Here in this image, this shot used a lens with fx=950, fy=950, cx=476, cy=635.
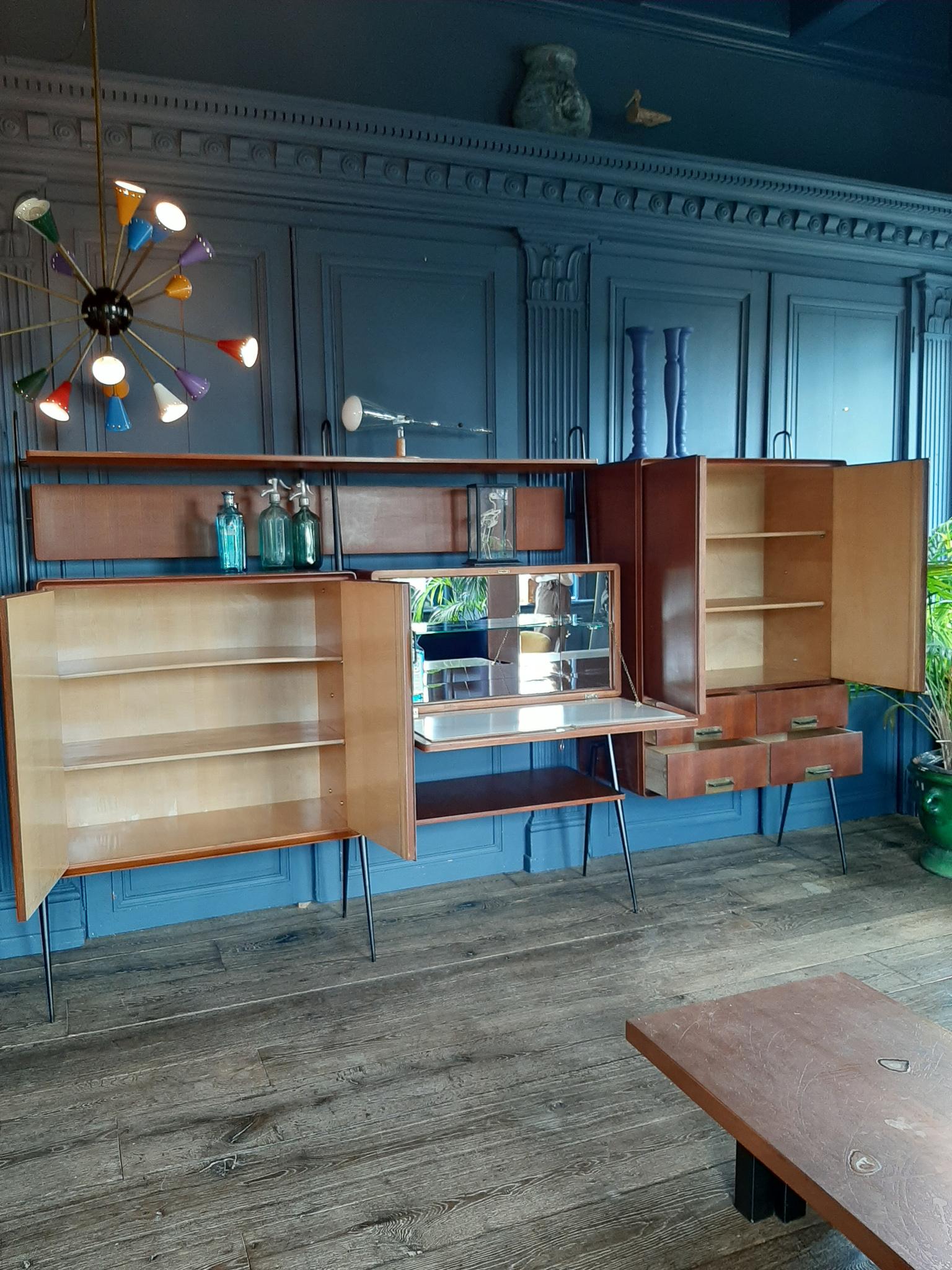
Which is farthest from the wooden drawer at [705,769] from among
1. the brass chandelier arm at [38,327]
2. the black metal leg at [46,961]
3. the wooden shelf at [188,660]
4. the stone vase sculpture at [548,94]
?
the brass chandelier arm at [38,327]

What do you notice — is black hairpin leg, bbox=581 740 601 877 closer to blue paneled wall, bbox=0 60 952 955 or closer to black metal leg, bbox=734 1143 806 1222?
blue paneled wall, bbox=0 60 952 955

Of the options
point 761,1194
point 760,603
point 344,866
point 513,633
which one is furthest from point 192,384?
point 761,1194

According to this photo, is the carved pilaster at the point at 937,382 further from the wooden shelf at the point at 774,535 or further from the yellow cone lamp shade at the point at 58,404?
the yellow cone lamp shade at the point at 58,404

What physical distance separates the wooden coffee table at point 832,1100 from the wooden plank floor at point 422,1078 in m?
0.34

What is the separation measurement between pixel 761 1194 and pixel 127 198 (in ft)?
8.89

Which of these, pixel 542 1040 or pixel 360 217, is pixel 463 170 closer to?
pixel 360 217

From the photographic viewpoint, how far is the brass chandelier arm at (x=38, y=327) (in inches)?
114

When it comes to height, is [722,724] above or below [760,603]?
below

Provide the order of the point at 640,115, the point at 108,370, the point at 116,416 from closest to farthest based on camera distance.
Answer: the point at 108,370 → the point at 116,416 → the point at 640,115

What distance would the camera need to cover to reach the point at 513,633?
3.52 metres

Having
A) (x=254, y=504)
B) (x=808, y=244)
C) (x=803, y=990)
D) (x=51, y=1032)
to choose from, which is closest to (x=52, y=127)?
(x=254, y=504)

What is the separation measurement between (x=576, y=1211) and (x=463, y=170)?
331 centimetres

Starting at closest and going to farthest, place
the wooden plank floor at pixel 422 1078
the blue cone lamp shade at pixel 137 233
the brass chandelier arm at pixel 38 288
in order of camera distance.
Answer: the wooden plank floor at pixel 422 1078 < the blue cone lamp shade at pixel 137 233 < the brass chandelier arm at pixel 38 288

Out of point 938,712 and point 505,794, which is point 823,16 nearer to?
point 938,712
